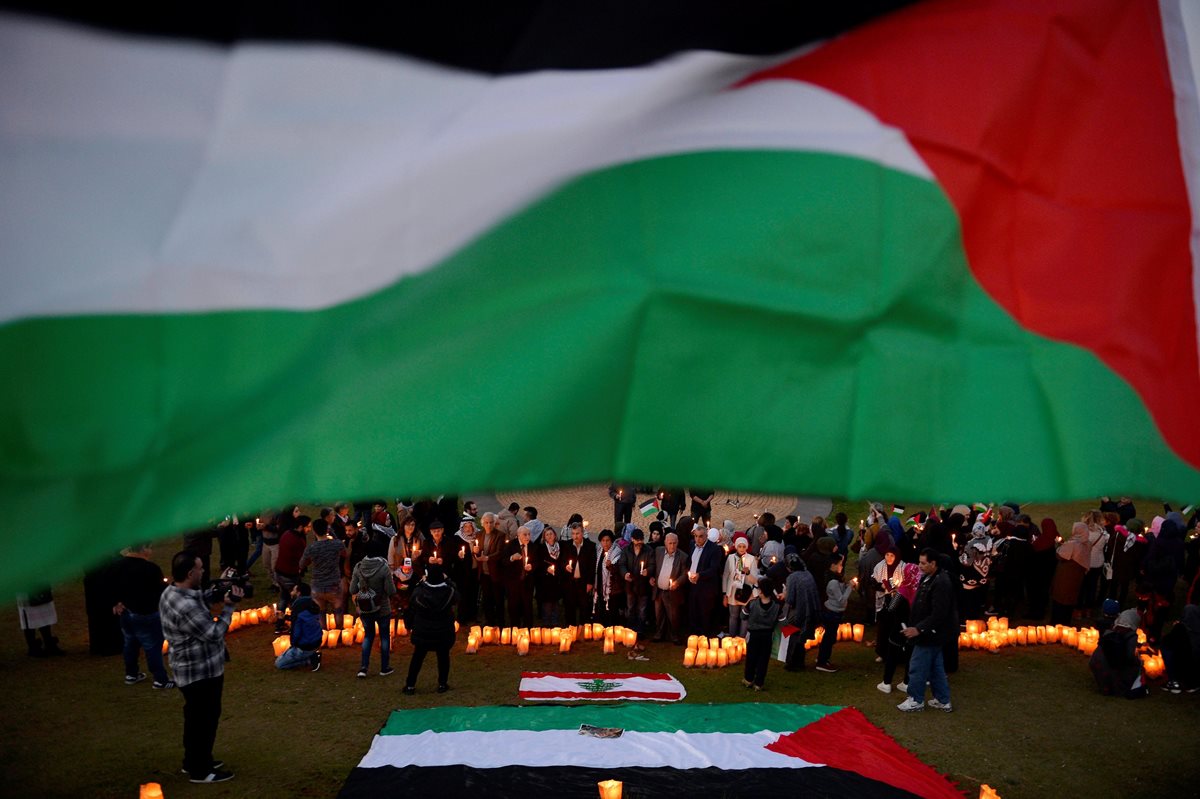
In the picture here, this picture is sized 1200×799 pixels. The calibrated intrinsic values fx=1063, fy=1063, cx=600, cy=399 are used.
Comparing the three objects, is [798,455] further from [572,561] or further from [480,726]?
[572,561]

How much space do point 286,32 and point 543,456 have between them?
106 cm

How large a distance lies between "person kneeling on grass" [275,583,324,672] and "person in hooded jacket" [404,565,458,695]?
1.89m

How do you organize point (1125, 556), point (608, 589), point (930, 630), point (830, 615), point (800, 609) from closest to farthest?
point (930, 630) < point (800, 609) < point (830, 615) < point (608, 589) < point (1125, 556)

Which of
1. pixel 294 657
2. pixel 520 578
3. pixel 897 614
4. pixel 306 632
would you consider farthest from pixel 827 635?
pixel 294 657

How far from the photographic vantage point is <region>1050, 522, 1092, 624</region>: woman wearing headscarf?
1669cm

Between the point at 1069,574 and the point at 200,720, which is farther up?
the point at 1069,574

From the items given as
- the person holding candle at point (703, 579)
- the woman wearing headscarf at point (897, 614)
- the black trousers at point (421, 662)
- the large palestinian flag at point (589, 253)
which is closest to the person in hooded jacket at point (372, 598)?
the black trousers at point (421, 662)

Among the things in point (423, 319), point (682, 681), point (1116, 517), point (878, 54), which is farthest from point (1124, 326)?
point (1116, 517)

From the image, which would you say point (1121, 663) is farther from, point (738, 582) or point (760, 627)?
point (738, 582)

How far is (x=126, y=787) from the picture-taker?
10289mm

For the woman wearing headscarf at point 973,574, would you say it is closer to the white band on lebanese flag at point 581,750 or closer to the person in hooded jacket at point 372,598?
the white band on lebanese flag at point 581,750

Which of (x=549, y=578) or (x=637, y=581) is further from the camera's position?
(x=549, y=578)

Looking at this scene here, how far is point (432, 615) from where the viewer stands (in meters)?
12.7

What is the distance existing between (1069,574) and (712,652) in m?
6.17
